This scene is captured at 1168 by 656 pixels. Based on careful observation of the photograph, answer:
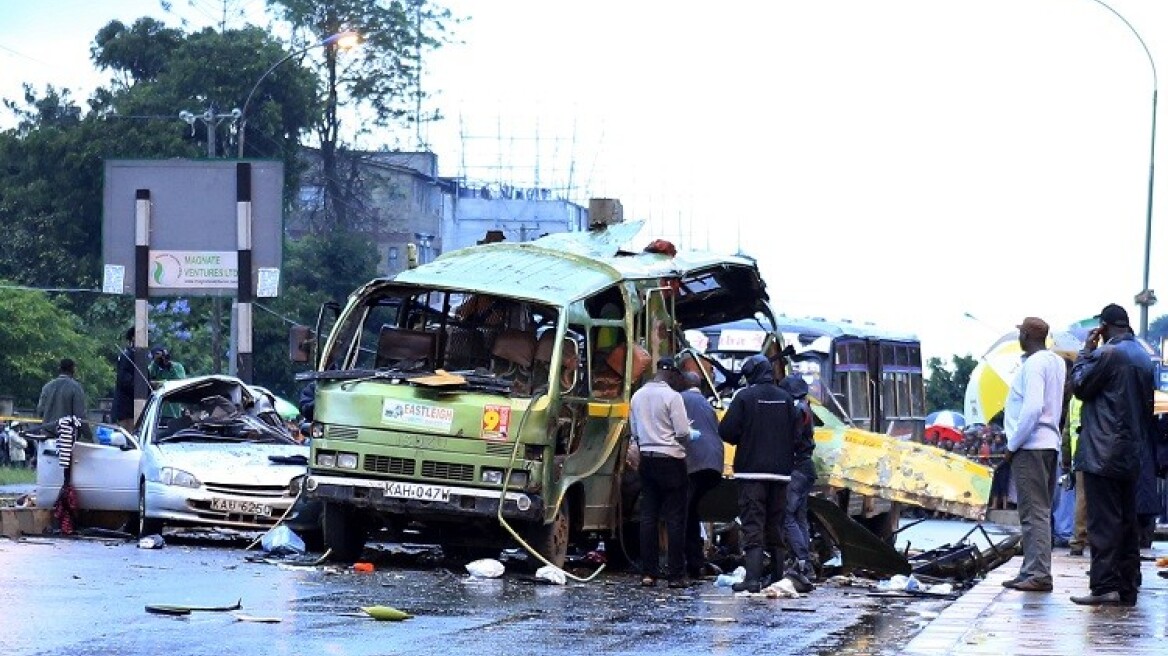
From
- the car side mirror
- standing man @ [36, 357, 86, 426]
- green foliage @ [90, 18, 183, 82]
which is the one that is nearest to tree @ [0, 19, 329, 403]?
green foliage @ [90, 18, 183, 82]

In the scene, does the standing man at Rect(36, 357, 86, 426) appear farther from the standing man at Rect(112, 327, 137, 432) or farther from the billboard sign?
the billboard sign

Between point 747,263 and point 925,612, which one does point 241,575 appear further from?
point 747,263

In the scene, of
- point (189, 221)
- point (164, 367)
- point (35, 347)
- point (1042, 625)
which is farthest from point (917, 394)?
point (1042, 625)

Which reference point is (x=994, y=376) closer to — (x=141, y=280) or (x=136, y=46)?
(x=141, y=280)

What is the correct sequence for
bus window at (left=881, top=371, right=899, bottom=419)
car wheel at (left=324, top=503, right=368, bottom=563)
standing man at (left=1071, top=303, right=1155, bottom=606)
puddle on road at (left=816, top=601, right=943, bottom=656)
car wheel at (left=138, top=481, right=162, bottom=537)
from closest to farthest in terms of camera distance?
1. puddle on road at (left=816, top=601, right=943, bottom=656)
2. standing man at (left=1071, top=303, right=1155, bottom=606)
3. car wheel at (left=324, top=503, right=368, bottom=563)
4. car wheel at (left=138, top=481, right=162, bottom=537)
5. bus window at (left=881, top=371, right=899, bottom=419)

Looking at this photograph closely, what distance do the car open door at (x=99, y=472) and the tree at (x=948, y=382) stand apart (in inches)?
1744

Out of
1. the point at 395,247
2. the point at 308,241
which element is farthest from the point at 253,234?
the point at 395,247

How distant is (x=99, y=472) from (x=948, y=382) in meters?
45.8

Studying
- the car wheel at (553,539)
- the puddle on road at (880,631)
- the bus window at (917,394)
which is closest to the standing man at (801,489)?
the puddle on road at (880,631)

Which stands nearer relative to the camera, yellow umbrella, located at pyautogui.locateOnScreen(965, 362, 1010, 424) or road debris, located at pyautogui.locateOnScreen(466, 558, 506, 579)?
road debris, located at pyautogui.locateOnScreen(466, 558, 506, 579)

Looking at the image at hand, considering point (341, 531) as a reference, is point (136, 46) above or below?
above

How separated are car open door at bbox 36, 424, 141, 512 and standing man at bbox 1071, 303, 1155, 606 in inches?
463

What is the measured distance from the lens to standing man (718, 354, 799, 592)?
17344 mm

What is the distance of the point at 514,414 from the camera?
18.6m
